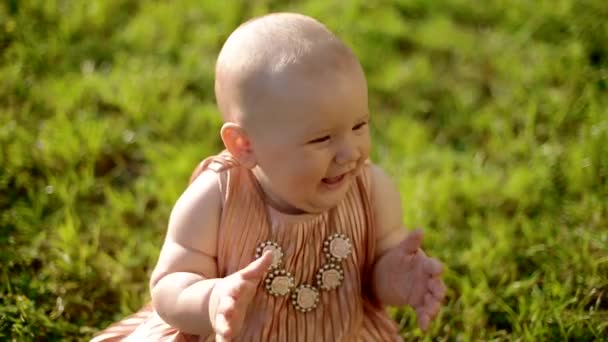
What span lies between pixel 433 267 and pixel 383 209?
0.90 ft

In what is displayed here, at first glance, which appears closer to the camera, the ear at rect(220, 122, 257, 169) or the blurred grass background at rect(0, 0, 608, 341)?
the ear at rect(220, 122, 257, 169)

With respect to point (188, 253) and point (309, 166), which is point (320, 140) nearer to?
point (309, 166)

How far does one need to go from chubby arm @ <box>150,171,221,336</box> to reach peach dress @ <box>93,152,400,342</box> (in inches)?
1.1

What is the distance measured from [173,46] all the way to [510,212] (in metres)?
1.87

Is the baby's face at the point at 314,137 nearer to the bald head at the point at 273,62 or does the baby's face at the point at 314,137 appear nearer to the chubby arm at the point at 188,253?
the bald head at the point at 273,62

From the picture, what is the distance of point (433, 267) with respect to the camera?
2.29m

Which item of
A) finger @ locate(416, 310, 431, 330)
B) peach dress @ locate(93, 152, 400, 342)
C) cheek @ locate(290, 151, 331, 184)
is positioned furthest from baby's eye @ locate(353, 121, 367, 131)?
finger @ locate(416, 310, 431, 330)

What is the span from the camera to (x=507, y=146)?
390 cm

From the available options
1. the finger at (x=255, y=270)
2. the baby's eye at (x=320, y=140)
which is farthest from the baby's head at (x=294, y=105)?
the finger at (x=255, y=270)

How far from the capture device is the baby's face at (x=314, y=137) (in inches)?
83.5

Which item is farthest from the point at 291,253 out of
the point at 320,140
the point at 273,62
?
the point at 273,62

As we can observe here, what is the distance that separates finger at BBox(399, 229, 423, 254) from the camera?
231 centimetres

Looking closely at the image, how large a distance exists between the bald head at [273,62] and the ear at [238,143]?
0.9 inches

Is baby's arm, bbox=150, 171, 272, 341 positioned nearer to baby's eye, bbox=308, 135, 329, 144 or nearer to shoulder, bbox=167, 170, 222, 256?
shoulder, bbox=167, 170, 222, 256
